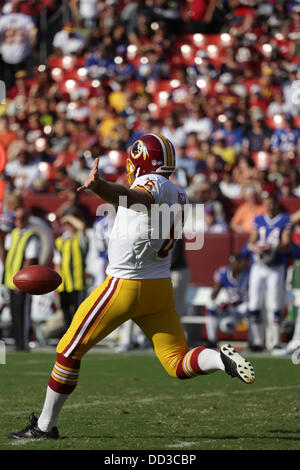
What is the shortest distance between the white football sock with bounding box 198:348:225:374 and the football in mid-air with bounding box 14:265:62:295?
3.71 feet

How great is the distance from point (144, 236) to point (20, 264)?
6134mm

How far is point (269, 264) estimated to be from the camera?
440 inches

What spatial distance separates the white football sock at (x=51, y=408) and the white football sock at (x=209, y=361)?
78 centimetres

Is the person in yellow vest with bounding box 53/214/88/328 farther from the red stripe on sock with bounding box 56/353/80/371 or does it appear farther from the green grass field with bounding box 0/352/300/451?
the red stripe on sock with bounding box 56/353/80/371

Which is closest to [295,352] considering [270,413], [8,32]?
[270,413]

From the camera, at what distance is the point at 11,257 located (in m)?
11.5

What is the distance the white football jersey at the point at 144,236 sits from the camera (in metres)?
5.48

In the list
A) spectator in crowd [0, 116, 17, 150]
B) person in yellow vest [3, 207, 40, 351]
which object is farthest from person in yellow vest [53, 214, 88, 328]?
spectator in crowd [0, 116, 17, 150]

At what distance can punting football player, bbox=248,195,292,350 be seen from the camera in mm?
11133

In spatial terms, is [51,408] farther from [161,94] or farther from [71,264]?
[161,94]

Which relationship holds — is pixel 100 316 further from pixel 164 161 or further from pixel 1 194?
pixel 1 194

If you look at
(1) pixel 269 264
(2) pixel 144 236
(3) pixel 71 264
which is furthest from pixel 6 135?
(2) pixel 144 236

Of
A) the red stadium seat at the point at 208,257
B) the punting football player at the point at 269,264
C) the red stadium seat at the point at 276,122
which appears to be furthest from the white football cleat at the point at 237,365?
the red stadium seat at the point at 276,122

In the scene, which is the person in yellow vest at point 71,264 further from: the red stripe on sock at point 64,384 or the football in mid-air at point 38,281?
the red stripe on sock at point 64,384
